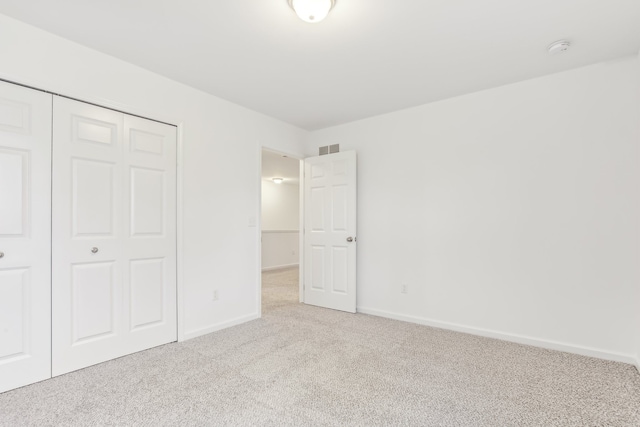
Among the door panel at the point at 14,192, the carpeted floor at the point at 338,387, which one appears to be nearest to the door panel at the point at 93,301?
the carpeted floor at the point at 338,387

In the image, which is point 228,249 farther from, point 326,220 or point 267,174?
point 267,174

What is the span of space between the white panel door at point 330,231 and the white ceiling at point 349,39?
121 cm

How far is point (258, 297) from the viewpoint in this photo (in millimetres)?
3779

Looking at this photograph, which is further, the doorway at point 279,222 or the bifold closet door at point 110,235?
the doorway at point 279,222

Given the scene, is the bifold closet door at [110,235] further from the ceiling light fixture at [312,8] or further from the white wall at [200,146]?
the ceiling light fixture at [312,8]

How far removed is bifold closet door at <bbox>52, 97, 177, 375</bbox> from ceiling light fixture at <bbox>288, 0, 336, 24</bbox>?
5.82 ft

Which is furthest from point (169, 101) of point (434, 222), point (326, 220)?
point (434, 222)

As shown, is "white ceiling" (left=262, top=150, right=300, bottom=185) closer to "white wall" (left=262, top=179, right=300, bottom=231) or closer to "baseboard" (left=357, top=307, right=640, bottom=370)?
"white wall" (left=262, top=179, right=300, bottom=231)

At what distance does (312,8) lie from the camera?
1.84 metres

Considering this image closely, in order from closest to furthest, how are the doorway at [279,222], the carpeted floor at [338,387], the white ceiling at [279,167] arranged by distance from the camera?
the carpeted floor at [338,387] → the white ceiling at [279,167] → the doorway at [279,222]

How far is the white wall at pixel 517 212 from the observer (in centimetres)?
257

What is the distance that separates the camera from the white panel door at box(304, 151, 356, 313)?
4.02m

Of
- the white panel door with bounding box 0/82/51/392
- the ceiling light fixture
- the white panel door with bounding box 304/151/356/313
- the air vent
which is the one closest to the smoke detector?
the ceiling light fixture


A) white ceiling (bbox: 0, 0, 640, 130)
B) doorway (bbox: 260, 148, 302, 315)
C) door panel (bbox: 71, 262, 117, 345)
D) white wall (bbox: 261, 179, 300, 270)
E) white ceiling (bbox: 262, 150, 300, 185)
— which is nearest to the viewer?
white ceiling (bbox: 0, 0, 640, 130)
